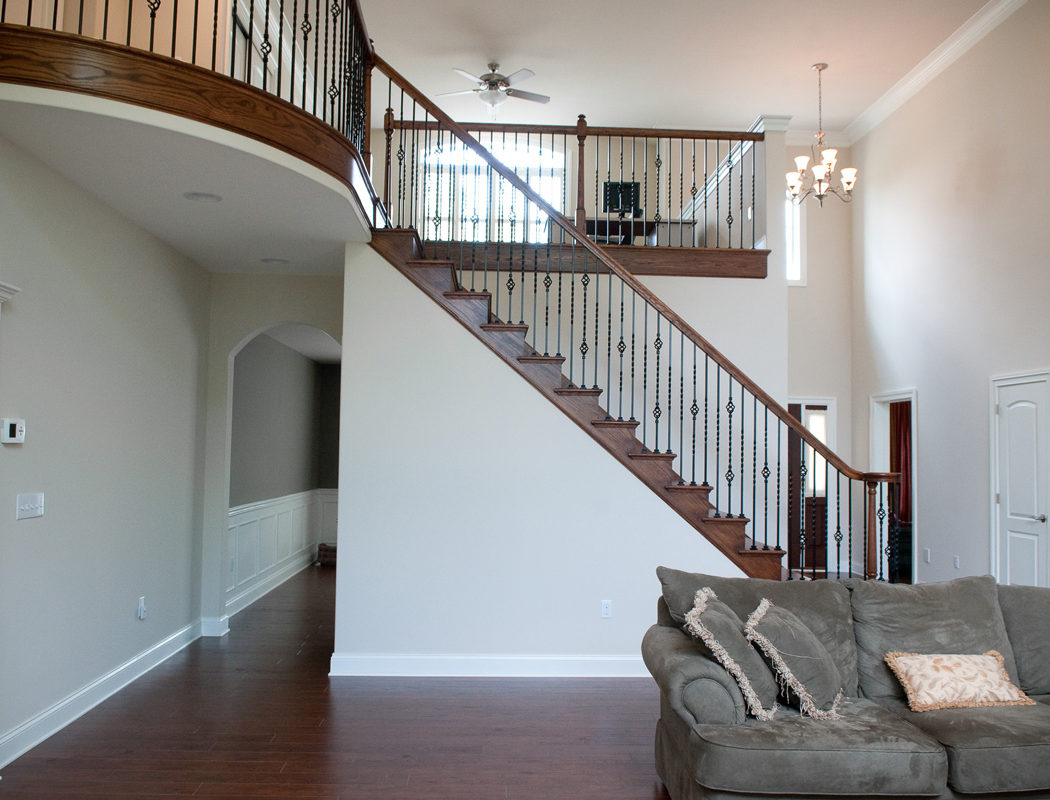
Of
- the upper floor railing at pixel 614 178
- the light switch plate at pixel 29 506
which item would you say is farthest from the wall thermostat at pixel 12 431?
the upper floor railing at pixel 614 178

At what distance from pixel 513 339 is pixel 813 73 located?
202 inches

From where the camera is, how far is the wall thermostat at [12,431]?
3344mm

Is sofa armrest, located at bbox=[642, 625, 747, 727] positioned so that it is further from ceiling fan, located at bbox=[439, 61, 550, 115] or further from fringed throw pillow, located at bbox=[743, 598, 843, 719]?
ceiling fan, located at bbox=[439, 61, 550, 115]

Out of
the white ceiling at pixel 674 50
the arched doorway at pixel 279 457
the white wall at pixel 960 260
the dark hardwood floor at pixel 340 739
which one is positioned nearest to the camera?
the dark hardwood floor at pixel 340 739

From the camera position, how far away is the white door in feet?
18.7

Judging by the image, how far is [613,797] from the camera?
3.12m

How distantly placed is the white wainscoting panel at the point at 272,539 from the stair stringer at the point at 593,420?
108 inches

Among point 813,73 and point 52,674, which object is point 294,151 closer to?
point 52,674

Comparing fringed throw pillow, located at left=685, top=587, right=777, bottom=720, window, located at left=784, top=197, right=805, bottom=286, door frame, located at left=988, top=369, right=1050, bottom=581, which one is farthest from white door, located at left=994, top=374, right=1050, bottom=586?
fringed throw pillow, located at left=685, top=587, right=777, bottom=720

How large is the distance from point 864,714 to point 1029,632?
3.18 ft

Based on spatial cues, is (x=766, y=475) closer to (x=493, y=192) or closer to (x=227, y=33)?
(x=493, y=192)

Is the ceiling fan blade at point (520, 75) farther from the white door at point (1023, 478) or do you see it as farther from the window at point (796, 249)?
the white door at point (1023, 478)

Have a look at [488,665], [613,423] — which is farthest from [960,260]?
Answer: [488,665]

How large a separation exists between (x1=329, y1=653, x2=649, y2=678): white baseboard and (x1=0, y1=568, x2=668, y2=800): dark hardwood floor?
0.09 metres
